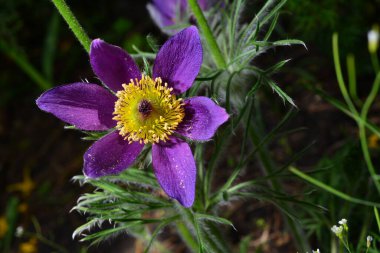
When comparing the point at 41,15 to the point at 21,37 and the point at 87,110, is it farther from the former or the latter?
the point at 87,110

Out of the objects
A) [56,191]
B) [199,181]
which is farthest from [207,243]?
[56,191]

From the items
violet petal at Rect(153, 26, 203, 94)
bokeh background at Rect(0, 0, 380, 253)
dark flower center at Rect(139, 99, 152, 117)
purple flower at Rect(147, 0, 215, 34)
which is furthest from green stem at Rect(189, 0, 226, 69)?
bokeh background at Rect(0, 0, 380, 253)

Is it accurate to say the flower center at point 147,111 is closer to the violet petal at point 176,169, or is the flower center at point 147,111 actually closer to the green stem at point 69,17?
the violet petal at point 176,169

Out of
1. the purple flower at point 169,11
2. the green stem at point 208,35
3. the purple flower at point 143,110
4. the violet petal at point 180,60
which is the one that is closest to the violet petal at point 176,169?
the purple flower at point 143,110

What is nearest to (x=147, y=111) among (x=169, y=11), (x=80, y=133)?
(x=169, y=11)

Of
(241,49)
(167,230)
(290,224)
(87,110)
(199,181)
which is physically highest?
(87,110)

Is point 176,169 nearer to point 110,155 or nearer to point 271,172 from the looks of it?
point 110,155
